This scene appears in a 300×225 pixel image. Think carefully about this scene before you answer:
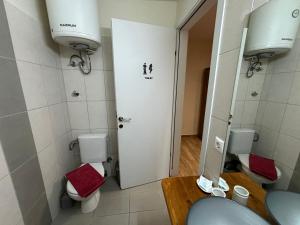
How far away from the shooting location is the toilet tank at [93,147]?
Answer: 161 cm

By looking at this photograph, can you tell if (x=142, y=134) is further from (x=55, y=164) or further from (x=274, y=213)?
(x=274, y=213)

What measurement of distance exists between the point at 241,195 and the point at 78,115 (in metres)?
1.70

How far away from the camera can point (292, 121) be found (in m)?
0.47

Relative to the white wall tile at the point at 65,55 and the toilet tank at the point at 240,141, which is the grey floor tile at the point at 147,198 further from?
the white wall tile at the point at 65,55

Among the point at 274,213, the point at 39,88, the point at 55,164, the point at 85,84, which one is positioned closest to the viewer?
the point at 274,213

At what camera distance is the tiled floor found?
136cm

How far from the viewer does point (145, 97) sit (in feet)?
5.17

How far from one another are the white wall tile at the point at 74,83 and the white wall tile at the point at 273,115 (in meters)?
1.67

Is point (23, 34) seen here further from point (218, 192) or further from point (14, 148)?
point (218, 192)

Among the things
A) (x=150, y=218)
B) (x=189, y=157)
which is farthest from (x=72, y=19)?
(x=189, y=157)

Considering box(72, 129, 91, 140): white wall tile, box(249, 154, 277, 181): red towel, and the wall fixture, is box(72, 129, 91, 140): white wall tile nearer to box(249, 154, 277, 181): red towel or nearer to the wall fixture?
the wall fixture

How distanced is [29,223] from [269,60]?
180 cm

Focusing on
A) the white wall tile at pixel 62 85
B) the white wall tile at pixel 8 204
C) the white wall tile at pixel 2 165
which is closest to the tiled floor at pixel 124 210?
the white wall tile at pixel 8 204

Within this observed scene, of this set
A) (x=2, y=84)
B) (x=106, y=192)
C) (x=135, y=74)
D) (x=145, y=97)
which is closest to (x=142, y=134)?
(x=145, y=97)
